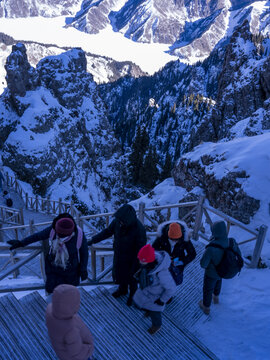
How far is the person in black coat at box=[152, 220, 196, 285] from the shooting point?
365 centimetres

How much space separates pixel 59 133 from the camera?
111ft

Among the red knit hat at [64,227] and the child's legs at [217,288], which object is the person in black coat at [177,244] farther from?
the red knit hat at [64,227]

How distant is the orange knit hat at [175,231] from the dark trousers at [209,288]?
3.13ft

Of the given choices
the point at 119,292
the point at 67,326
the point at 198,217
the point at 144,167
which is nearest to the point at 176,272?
the point at 119,292

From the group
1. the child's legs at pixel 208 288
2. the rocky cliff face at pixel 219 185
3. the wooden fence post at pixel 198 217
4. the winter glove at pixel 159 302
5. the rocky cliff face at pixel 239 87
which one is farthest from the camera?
the rocky cliff face at pixel 239 87

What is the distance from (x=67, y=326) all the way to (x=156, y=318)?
5.65 feet

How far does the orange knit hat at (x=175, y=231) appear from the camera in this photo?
3.63 metres

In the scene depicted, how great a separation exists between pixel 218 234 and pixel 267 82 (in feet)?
127

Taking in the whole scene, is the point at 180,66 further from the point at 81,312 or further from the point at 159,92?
the point at 81,312

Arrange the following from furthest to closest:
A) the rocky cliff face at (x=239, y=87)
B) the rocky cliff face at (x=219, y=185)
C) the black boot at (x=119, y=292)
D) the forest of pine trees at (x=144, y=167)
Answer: the forest of pine trees at (x=144, y=167), the rocky cliff face at (x=239, y=87), the rocky cliff face at (x=219, y=185), the black boot at (x=119, y=292)

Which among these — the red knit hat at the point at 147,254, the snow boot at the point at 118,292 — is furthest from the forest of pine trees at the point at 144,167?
the red knit hat at the point at 147,254

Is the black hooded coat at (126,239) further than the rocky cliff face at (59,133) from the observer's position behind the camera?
No

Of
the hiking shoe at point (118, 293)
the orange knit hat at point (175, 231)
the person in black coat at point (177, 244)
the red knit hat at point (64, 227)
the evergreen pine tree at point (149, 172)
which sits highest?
the red knit hat at point (64, 227)

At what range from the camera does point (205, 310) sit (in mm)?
4219
